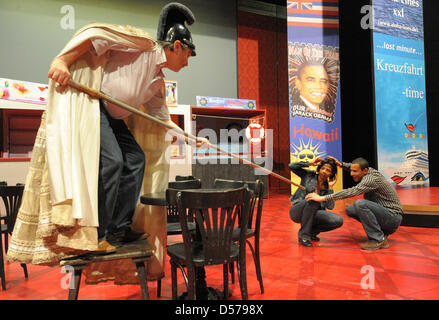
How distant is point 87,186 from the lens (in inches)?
71.2

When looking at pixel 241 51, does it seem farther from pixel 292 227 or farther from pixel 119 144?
pixel 119 144

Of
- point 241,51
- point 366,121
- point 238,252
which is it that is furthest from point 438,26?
point 238,252

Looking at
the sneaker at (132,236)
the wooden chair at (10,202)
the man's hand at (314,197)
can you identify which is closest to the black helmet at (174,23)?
the sneaker at (132,236)

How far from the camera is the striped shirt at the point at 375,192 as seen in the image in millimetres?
3622

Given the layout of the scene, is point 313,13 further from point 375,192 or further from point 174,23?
point 174,23

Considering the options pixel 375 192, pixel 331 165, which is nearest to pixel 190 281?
pixel 331 165

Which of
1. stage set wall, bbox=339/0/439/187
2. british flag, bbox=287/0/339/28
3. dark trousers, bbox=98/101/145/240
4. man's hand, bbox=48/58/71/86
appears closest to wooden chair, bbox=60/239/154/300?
dark trousers, bbox=98/101/145/240

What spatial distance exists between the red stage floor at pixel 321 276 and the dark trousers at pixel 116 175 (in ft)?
2.22

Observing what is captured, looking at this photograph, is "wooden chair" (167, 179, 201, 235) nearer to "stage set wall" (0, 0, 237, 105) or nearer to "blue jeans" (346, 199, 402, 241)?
"blue jeans" (346, 199, 402, 241)

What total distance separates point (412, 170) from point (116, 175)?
21.8 feet

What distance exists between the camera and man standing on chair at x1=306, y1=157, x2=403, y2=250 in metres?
3.61

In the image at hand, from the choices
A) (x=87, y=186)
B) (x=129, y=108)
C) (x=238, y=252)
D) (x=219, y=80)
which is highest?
(x=219, y=80)
